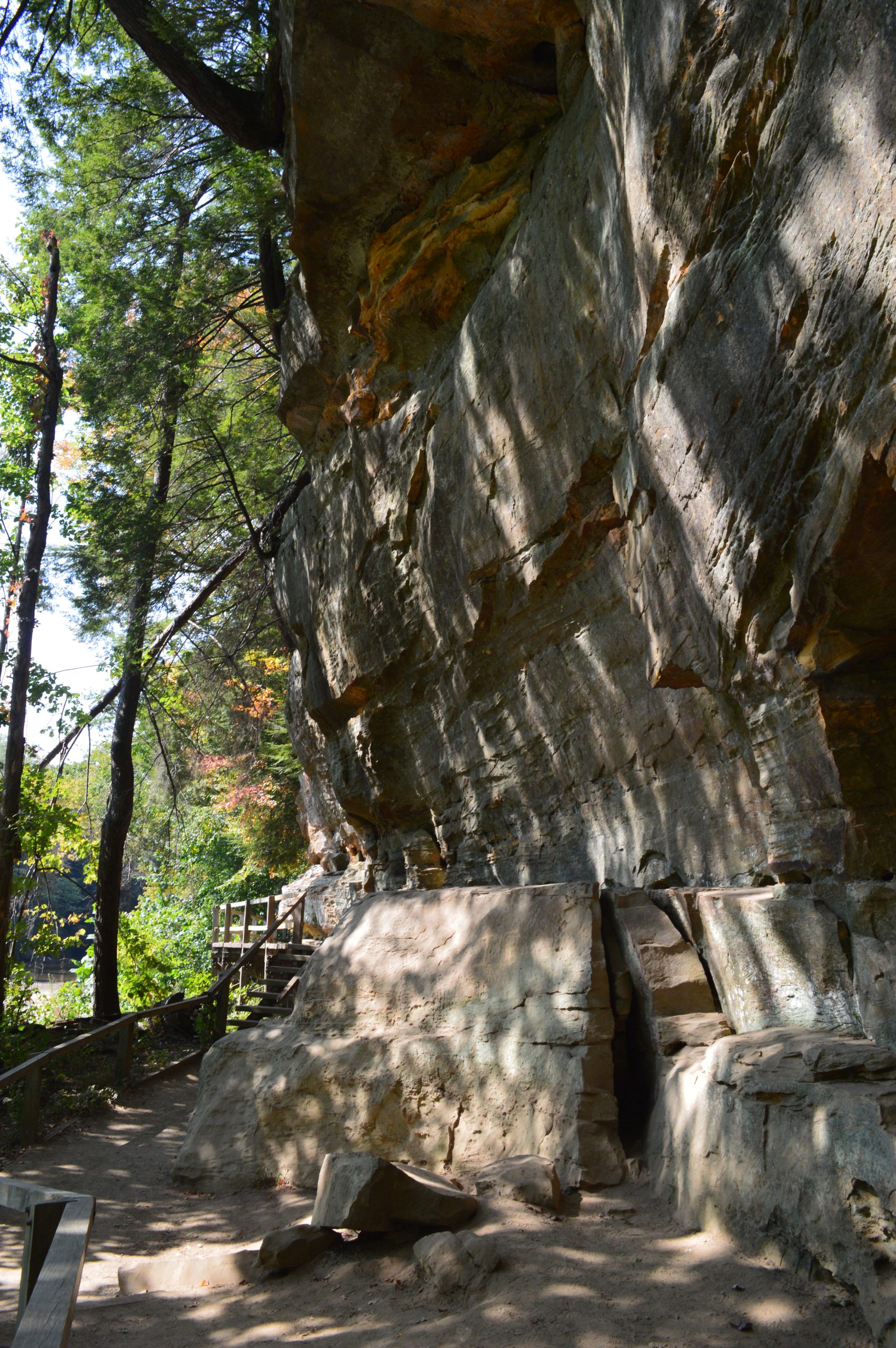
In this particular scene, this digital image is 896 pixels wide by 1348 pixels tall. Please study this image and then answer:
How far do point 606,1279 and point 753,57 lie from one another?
4808 mm

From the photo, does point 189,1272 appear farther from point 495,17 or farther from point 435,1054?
point 495,17

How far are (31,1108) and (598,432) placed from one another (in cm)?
753

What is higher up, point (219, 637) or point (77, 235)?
point (77, 235)

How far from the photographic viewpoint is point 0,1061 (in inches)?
396

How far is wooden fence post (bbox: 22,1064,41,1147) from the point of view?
8.00 m

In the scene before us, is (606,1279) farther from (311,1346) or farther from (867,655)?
(867,655)

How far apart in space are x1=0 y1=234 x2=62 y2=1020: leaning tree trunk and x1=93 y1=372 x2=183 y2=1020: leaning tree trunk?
5.07 ft

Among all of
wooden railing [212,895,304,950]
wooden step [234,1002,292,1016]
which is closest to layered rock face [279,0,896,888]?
wooden step [234,1002,292,1016]

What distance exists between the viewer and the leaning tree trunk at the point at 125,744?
13.3 m

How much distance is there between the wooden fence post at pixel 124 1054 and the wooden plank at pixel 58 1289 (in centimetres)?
796

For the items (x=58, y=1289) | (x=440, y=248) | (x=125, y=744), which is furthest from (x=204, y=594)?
(x=58, y=1289)

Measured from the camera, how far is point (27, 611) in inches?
472

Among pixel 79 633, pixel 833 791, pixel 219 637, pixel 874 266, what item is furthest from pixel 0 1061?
pixel 874 266

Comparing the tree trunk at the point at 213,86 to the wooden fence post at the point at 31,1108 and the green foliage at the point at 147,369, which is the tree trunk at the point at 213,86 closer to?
the green foliage at the point at 147,369
